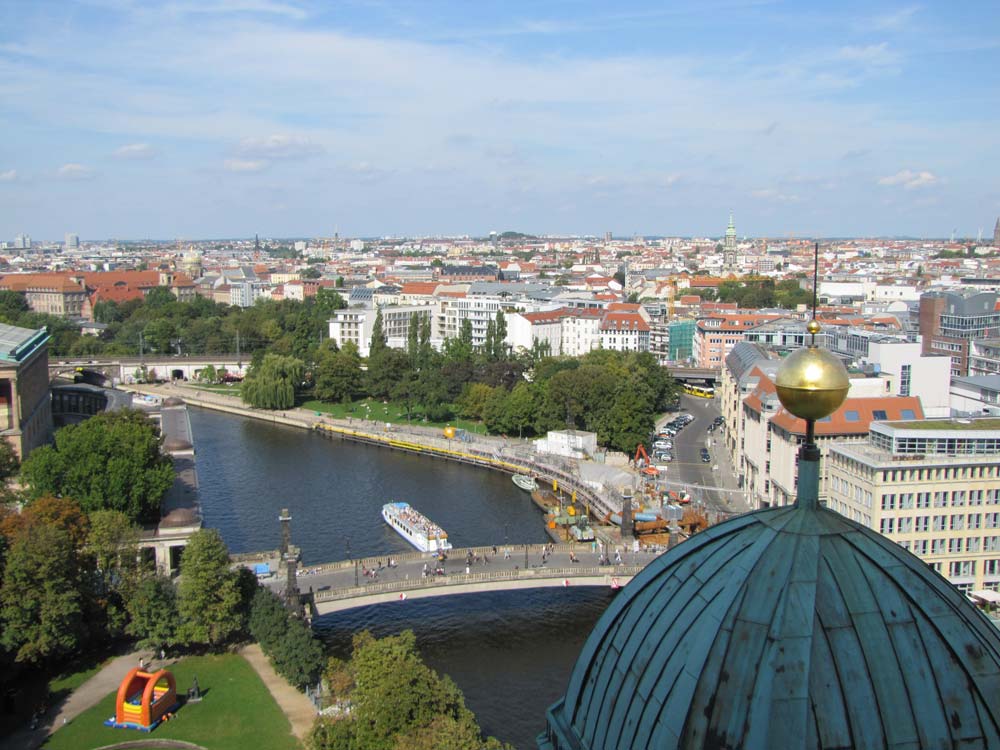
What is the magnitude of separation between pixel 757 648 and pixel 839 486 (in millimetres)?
17912

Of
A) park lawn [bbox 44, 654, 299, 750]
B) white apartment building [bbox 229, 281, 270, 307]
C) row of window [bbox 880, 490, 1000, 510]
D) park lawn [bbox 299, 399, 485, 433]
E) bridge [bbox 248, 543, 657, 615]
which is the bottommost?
park lawn [bbox 44, 654, 299, 750]

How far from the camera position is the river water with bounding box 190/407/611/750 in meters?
15.7

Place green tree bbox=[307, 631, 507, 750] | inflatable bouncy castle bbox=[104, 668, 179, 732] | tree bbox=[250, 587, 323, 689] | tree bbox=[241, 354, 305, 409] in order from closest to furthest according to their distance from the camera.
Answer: green tree bbox=[307, 631, 507, 750] < inflatable bouncy castle bbox=[104, 668, 179, 732] < tree bbox=[250, 587, 323, 689] < tree bbox=[241, 354, 305, 409]

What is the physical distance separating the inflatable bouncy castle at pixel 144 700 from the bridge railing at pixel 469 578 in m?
3.57

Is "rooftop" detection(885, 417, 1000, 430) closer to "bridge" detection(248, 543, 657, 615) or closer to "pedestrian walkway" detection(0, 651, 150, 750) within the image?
"bridge" detection(248, 543, 657, 615)

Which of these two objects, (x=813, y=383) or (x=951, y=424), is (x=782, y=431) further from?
(x=813, y=383)

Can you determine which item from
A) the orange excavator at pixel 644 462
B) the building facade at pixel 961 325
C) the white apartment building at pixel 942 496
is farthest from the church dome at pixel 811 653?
the building facade at pixel 961 325

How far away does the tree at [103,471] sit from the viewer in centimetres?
1855

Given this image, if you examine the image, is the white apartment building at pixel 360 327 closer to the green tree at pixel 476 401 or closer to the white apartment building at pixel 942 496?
the green tree at pixel 476 401

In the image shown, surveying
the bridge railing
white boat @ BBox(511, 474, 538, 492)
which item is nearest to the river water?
white boat @ BBox(511, 474, 538, 492)

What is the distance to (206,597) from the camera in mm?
15219

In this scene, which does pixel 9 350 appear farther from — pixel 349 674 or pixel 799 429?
pixel 799 429

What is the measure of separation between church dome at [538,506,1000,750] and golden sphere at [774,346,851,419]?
35 cm

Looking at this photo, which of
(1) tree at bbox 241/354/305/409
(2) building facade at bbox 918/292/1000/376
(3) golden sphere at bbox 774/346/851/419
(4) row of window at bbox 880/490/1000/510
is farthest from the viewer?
(1) tree at bbox 241/354/305/409
